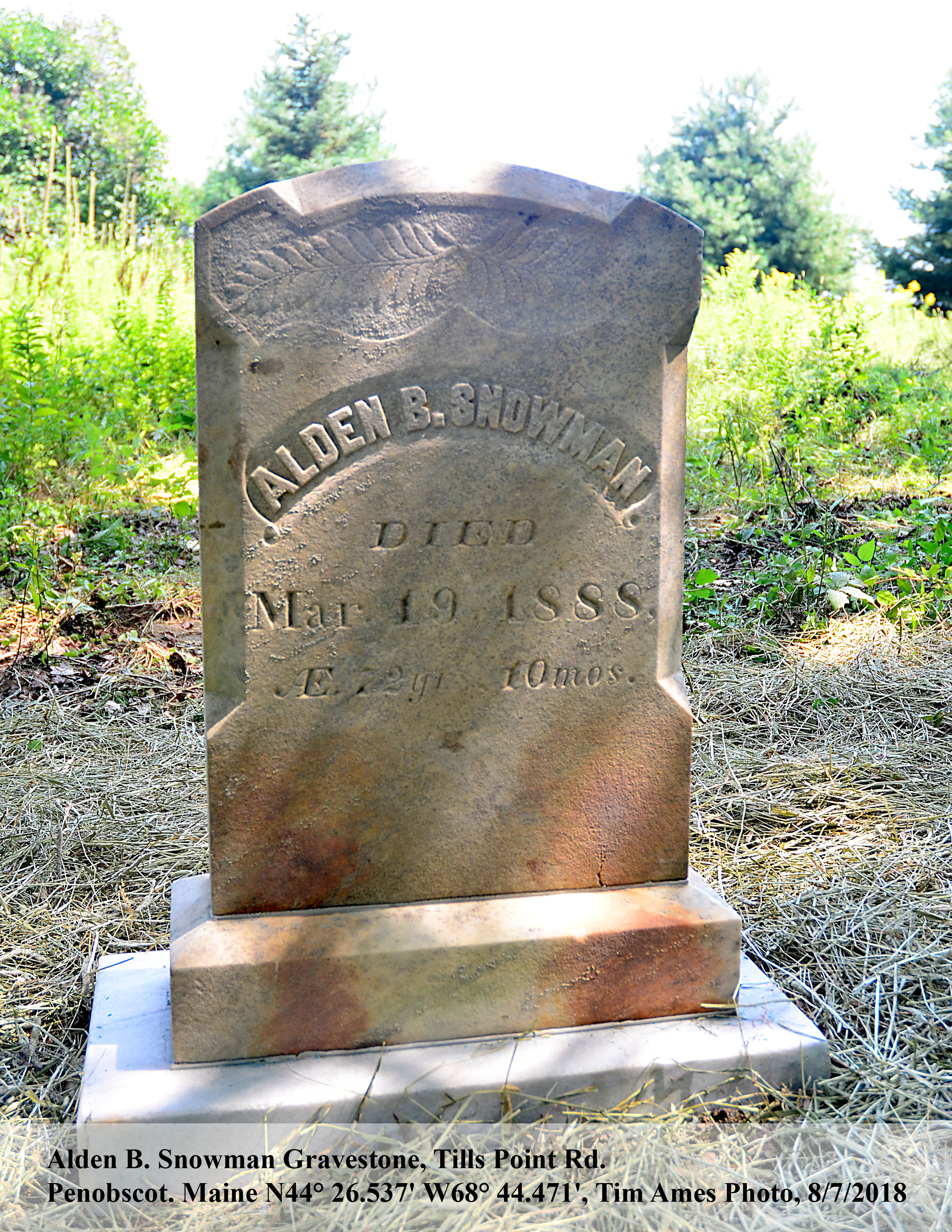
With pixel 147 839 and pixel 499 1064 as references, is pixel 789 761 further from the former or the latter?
pixel 147 839

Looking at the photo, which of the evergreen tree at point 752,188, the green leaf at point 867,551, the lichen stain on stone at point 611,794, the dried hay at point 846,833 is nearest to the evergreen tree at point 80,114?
the evergreen tree at point 752,188

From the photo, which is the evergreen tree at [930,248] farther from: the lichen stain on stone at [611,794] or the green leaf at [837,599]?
the lichen stain on stone at [611,794]

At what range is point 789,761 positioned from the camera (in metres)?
3.51

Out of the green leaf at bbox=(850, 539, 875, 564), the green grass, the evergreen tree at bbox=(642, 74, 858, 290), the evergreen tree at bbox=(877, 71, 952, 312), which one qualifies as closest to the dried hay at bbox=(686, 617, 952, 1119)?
the green leaf at bbox=(850, 539, 875, 564)

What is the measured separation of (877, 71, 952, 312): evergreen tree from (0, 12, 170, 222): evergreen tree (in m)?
15.6

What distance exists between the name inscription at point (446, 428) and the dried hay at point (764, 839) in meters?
1.27

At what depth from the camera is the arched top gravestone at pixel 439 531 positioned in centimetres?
182

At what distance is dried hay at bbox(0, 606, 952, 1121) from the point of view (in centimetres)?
214

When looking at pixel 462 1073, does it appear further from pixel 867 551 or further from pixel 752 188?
pixel 752 188

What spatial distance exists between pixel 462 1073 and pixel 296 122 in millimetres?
33003

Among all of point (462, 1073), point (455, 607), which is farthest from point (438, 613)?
point (462, 1073)

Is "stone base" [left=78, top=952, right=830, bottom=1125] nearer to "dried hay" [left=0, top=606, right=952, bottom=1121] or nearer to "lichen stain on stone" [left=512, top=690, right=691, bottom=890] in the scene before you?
"dried hay" [left=0, top=606, right=952, bottom=1121]

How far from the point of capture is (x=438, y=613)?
77.7 inches

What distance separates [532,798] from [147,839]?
5.05ft
